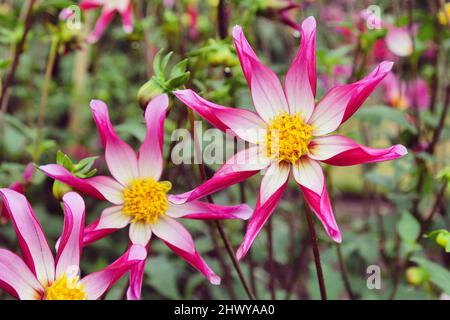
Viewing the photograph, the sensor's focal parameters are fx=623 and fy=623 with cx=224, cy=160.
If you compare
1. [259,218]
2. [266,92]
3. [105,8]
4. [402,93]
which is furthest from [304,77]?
[402,93]

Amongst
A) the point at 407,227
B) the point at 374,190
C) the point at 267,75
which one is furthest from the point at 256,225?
the point at 374,190

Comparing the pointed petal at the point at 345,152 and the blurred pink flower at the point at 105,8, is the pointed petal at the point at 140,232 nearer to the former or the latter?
the pointed petal at the point at 345,152

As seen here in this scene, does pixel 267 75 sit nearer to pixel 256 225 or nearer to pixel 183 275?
pixel 256 225

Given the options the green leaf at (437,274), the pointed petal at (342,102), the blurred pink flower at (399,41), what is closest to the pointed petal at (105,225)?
the pointed petal at (342,102)

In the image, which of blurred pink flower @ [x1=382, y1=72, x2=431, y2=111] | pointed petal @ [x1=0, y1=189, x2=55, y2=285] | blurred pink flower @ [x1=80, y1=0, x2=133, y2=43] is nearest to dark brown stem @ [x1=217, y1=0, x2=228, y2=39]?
blurred pink flower @ [x1=80, y1=0, x2=133, y2=43]

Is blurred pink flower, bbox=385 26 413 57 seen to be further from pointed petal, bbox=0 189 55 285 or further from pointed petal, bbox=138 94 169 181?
pointed petal, bbox=0 189 55 285
